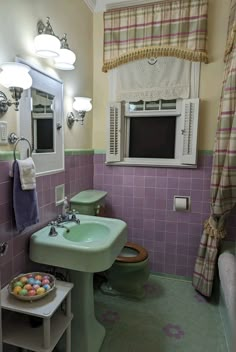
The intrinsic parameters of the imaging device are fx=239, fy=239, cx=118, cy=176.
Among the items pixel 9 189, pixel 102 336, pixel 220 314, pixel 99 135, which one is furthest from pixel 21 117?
pixel 220 314

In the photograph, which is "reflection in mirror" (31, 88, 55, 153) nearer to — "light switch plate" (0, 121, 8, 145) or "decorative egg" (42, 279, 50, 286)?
"light switch plate" (0, 121, 8, 145)

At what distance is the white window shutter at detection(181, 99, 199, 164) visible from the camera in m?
2.13

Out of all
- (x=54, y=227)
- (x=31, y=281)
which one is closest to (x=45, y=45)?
(x=54, y=227)

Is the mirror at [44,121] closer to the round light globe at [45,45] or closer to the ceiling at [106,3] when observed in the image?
the round light globe at [45,45]

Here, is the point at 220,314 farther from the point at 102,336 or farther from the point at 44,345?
the point at 44,345

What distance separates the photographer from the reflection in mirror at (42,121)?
1.51m

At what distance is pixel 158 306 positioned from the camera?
2006mm

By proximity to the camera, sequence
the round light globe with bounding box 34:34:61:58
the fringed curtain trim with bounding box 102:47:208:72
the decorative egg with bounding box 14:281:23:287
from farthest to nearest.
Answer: the fringed curtain trim with bounding box 102:47:208:72, the round light globe with bounding box 34:34:61:58, the decorative egg with bounding box 14:281:23:287

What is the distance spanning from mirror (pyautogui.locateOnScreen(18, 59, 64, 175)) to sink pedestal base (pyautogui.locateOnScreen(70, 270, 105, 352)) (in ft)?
2.41

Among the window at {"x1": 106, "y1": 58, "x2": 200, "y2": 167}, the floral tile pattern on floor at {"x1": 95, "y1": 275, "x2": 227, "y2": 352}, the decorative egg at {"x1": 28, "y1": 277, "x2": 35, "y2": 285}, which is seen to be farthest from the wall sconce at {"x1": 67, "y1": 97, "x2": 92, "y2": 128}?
the floral tile pattern on floor at {"x1": 95, "y1": 275, "x2": 227, "y2": 352}

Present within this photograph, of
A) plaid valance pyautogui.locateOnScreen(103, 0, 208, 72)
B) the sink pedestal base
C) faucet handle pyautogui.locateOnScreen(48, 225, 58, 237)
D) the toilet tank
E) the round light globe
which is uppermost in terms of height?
plaid valance pyautogui.locateOnScreen(103, 0, 208, 72)

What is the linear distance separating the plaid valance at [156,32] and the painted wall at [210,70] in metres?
0.08

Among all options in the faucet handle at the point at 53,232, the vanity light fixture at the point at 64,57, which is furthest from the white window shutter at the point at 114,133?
the faucet handle at the point at 53,232

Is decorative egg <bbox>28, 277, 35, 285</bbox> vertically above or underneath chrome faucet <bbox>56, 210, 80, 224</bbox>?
underneath
